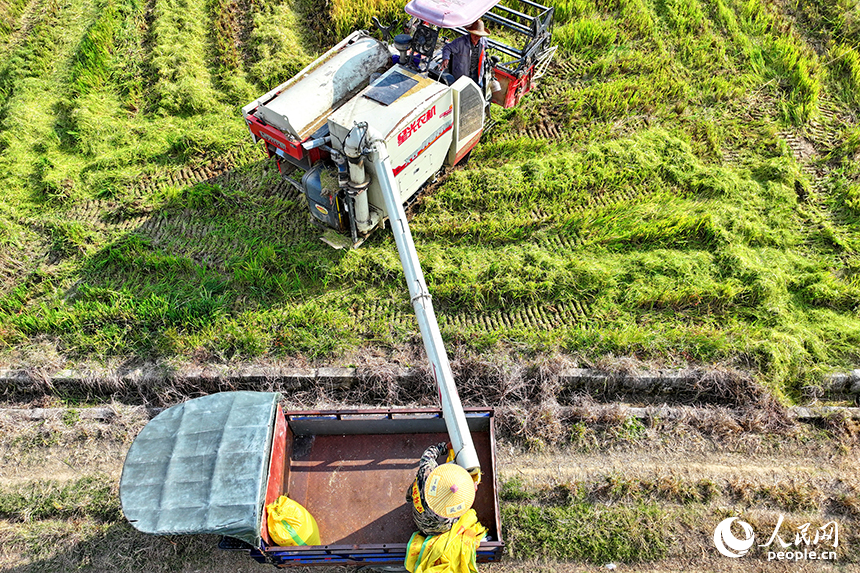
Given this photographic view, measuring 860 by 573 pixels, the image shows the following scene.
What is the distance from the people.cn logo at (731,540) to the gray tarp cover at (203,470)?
456 cm

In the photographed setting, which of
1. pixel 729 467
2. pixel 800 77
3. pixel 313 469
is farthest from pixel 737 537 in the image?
pixel 800 77

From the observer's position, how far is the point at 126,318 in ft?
23.4

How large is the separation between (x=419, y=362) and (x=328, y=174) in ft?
8.70

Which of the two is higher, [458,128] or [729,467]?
[458,128]

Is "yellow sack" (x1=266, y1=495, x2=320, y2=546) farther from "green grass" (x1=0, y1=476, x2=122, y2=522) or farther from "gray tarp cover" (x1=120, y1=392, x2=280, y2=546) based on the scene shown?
"green grass" (x1=0, y1=476, x2=122, y2=522)

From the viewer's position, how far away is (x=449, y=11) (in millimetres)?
7258

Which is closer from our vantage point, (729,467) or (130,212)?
(729,467)

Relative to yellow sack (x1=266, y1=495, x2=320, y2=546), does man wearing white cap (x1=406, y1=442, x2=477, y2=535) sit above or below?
above

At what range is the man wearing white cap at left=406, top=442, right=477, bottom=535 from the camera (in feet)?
14.2

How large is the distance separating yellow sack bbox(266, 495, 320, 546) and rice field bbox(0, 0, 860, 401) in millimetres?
2251

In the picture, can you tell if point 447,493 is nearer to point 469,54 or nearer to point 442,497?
point 442,497

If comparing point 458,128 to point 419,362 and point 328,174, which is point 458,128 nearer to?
point 328,174

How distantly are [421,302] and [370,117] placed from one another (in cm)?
264

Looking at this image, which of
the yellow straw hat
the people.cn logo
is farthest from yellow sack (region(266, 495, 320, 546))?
the people.cn logo
